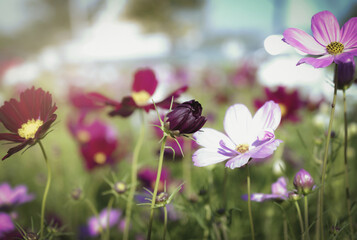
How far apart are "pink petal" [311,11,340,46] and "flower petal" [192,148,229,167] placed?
186 millimetres

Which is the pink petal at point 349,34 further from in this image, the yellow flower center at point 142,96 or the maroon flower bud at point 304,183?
the yellow flower center at point 142,96

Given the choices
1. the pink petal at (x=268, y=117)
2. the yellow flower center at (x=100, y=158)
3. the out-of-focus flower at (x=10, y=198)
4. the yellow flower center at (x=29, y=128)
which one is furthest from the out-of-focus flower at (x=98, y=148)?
the pink petal at (x=268, y=117)

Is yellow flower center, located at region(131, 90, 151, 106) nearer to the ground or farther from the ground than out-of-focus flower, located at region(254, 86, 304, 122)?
farther from the ground

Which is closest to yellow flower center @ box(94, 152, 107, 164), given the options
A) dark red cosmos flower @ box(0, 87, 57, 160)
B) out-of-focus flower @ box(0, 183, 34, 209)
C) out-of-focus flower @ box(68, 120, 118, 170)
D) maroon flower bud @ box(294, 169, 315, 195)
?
out-of-focus flower @ box(68, 120, 118, 170)

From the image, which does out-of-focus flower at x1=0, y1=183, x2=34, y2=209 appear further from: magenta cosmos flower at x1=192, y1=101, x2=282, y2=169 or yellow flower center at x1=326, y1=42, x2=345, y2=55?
yellow flower center at x1=326, y1=42, x2=345, y2=55

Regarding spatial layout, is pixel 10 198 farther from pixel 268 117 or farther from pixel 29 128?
pixel 268 117

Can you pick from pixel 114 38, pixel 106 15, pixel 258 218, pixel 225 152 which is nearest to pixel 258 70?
pixel 258 218

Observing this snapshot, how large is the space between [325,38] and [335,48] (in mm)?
17

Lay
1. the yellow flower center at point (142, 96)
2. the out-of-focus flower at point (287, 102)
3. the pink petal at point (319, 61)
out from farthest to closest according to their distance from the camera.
A: the out-of-focus flower at point (287, 102) < the yellow flower center at point (142, 96) < the pink petal at point (319, 61)

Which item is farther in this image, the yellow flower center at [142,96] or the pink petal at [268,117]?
the yellow flower center at [142,96]

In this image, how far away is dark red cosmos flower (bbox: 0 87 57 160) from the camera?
0.35 meters

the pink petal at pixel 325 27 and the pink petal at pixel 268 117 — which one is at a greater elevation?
the pink petal at pixel 325 27

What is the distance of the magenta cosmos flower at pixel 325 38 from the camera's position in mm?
340

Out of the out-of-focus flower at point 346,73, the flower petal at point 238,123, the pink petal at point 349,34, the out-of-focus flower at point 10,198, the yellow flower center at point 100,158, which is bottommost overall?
the yellow flower center at point 100,158
